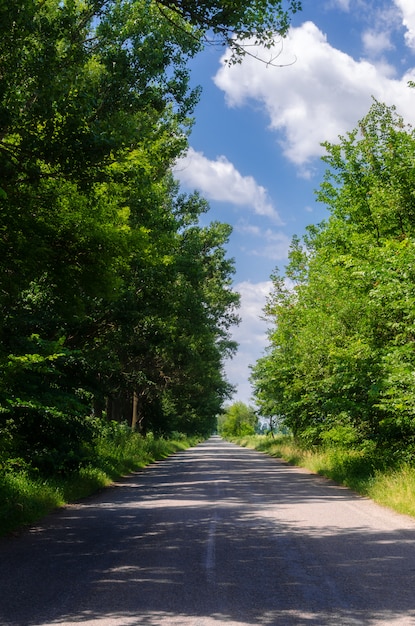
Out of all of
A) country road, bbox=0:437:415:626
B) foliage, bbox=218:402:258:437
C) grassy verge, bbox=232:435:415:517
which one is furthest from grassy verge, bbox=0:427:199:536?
foliage, bbox=218:402:258:437

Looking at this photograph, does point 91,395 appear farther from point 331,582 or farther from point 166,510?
point 331,582

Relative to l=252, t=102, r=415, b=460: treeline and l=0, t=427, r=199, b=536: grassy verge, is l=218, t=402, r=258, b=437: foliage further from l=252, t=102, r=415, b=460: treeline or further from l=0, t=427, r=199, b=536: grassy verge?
l=0, t=427, r=199, b=536: grassy verge

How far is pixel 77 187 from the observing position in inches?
372

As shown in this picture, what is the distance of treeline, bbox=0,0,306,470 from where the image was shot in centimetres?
812

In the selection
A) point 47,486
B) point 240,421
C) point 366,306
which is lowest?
point 240,421

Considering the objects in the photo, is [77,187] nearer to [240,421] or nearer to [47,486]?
[47,486]

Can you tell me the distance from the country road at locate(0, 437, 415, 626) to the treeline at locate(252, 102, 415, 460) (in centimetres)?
417

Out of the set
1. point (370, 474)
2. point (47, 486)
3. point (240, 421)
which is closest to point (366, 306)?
point (370, 474)

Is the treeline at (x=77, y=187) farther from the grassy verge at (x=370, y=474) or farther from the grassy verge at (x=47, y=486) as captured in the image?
the grassy verge at (x=370, y=474)

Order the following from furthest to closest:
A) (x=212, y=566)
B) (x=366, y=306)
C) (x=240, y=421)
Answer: (x=240, y=421)
(x=366, y=306)
(x=212, y=566)

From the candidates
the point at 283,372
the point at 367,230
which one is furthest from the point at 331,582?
the point at 283,372

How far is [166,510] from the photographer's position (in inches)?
499

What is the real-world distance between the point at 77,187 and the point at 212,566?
6.06 m

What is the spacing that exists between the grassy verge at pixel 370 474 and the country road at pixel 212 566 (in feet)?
1.81
